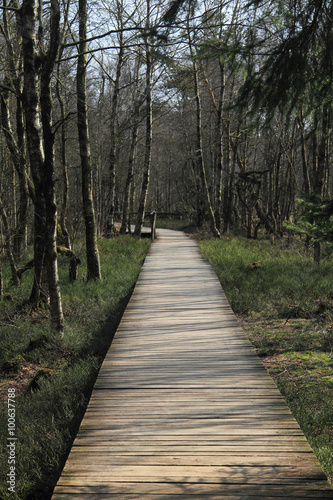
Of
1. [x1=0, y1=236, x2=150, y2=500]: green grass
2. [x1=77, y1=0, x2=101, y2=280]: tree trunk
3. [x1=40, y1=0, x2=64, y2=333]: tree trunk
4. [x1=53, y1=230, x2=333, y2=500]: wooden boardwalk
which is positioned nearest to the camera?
[x1=53, y1=230, x2=333, y2=500]: wooden boardwalk

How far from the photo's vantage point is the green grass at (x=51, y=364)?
11.5 ft

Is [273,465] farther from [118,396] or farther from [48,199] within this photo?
[48,199]

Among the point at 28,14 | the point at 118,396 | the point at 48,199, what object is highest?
the point at 28,14

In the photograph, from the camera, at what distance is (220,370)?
459cm

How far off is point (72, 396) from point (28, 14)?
5.43 m

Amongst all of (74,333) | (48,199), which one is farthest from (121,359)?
(48,199)

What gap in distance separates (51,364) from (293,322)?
4188 millimetres

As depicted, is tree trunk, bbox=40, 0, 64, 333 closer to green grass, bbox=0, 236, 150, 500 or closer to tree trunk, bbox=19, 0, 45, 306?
tree trunk, bbox=19, 0, 45, 306

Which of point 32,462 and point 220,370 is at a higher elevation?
point 220,370

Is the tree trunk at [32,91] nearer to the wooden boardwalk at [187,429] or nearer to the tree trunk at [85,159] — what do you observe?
the tree trunk at [85,159]

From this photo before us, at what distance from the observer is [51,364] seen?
6133mm

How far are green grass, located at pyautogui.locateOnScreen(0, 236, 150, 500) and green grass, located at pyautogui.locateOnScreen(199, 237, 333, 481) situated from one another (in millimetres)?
2260

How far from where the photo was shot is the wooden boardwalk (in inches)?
108

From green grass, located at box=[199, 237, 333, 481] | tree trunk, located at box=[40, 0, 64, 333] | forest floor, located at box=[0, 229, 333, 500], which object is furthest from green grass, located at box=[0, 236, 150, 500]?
green grass, located at box=[199, 237, 333, 481]
